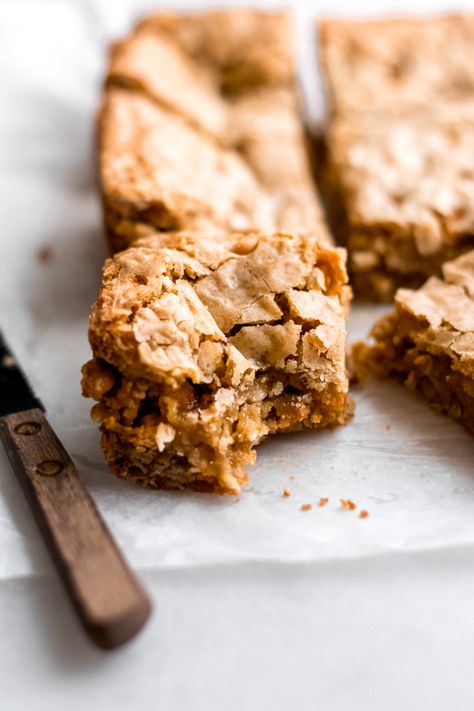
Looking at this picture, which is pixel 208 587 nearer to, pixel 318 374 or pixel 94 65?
pixel 318 374

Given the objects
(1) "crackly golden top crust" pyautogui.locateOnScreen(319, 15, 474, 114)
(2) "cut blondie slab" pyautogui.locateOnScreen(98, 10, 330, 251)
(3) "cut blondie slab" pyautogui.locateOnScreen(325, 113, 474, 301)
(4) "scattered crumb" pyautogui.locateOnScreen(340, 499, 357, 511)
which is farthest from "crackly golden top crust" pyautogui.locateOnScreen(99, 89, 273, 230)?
(4) "scattered crumb" pyautogui.locateOnScreen(340, 499, 357, 511)

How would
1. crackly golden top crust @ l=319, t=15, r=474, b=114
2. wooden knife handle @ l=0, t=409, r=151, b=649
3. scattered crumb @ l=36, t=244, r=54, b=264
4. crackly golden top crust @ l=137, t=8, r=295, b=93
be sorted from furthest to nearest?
crackly golden top crust @ l=137, t=8, r=295, b=93
crackly golden top crust @ l=319, t=15, r=474, b=114
scattered crumb @ l=36, t=244, r=54, b=264
wooden knife handle @ l=0, t=409, r=151, b=649

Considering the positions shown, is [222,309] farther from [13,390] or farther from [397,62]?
[397,62]

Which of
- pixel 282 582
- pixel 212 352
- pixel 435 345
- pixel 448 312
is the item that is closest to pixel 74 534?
pixel 282 582

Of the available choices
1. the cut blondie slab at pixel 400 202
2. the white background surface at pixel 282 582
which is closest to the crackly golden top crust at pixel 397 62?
the cut blondie slab at pixel 400 202

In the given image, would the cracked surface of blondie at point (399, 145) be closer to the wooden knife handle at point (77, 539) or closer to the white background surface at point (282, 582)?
the white background surface at point (282, 582)

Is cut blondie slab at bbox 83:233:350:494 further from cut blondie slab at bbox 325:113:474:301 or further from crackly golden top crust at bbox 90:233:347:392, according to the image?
cut blondie slab at bbox 325:113:474:301
